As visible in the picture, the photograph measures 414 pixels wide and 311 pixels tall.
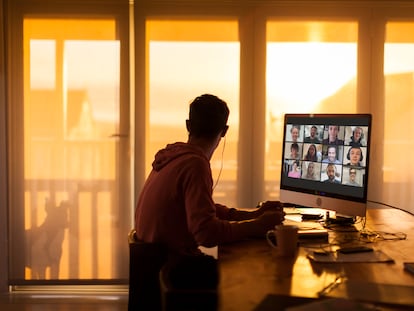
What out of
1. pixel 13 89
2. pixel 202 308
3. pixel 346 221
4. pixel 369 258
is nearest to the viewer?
pixel 202 308

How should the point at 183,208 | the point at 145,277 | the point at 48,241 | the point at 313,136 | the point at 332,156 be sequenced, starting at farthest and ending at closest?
1. the point at 48,241
2. the point at 313,136
3. the point at 332,156
4. the point at 183,208
5. the point at 145,277

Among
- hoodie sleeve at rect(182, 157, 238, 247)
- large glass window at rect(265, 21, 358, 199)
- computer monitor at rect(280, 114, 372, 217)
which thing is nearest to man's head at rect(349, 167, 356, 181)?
computer monitor at rect(280, 114, 372, 217)

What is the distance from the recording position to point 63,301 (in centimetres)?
388

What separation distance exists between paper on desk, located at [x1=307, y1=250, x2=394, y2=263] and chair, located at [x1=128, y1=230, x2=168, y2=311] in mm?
530

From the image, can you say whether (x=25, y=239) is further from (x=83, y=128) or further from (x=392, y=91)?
(x=392, y=91)

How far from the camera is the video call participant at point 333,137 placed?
2366 millimetres

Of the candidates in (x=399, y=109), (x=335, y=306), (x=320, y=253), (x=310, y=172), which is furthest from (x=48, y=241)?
(x=335, y=306)

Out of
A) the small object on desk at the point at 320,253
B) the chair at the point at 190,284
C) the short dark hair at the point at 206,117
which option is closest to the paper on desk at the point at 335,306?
the chair at the point at 190,284

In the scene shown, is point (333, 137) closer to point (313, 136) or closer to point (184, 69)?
point (313, 136)

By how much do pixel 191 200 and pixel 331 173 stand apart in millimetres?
810

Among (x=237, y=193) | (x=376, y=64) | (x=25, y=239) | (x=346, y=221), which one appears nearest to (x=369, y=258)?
(x=346, y=221)

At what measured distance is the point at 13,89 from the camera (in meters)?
3.94

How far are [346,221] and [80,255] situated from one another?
7.37 ft

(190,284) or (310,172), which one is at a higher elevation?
(310,172)
